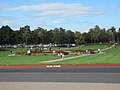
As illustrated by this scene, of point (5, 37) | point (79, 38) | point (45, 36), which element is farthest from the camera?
point (79, 38)

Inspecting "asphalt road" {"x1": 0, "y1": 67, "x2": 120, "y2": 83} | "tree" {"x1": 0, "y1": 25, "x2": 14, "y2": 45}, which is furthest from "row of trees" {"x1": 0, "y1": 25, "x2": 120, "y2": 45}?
"asphalt road" {"x1": 0, "y1": 67, "x2": 120, "y2": 83}

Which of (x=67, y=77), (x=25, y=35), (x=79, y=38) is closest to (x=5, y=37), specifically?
(x=25, y=35)

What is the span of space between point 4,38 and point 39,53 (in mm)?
81869

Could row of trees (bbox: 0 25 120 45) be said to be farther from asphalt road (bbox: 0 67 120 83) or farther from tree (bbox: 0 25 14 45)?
asphalt road (bbox: 0 67 120 83)

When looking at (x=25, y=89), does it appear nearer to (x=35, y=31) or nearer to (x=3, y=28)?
(x=3, y=28)

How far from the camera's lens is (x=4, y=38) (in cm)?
13212

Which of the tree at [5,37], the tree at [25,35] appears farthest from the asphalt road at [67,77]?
the tree at [25,35]

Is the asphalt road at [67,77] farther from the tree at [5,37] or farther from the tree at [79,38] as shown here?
the tree at [79,38]

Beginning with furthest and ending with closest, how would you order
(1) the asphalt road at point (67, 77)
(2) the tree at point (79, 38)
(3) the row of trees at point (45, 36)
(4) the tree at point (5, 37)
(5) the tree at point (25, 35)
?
(2) the tree at point (79, 38)
(5) the tree at point (25, 35)
(3) the row of trees at point (45, 36)
(4) the tree at point (5, 37)
(1) the asphalt road at point (67, 77)

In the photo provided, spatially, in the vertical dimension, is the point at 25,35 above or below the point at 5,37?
above

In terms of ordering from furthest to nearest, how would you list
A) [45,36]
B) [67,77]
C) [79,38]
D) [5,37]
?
[79,38] < [45,36] < [5,37] < [67,77]

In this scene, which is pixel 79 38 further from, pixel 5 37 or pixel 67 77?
pixel 67 77

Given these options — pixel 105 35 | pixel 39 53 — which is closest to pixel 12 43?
pixel 105 35

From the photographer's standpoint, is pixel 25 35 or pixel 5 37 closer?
pixel 5 37
